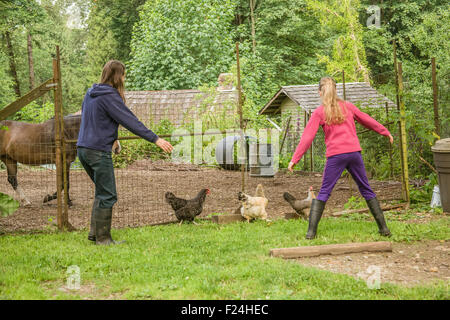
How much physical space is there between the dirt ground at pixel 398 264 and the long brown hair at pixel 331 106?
66.9 inches

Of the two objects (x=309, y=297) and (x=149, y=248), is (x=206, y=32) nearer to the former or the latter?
(x=149, y=248)

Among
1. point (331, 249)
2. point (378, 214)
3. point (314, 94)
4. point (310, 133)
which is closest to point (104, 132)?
point (310, 133)

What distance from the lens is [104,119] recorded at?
19.6ft

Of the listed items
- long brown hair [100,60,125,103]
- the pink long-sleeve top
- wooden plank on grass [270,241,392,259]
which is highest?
long brown hair [100,60,125,103]

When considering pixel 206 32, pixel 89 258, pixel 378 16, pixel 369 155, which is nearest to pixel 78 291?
pixel 89 258

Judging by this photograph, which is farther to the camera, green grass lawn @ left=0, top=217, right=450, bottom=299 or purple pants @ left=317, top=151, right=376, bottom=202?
purple pants @ left=317, top=151, right=376, bottom=202

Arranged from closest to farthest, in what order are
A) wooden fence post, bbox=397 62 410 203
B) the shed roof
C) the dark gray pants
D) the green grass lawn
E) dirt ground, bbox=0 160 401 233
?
the green grass lawn, the dark gray pants, dirt ground, bbox=0 160 401 233, wooden fence post, bbox=397 62 410 203, the shed roof

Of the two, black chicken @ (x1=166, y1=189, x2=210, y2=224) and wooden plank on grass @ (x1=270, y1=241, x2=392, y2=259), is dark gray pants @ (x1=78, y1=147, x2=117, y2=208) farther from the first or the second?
wooden plank on grass @ (x1=270, y1=241, x2=392, y2=259)

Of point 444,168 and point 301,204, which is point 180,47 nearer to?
point 444,168

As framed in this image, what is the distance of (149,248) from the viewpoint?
19.1 feet

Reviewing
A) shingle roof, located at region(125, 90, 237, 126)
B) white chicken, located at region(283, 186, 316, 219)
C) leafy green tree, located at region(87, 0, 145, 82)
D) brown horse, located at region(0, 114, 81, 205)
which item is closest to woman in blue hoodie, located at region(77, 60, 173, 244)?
white chicken, located at region(283, 186, 316, 219)

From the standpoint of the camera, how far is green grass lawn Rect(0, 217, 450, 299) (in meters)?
4.03

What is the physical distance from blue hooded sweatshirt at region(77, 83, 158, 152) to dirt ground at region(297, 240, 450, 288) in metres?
2.67

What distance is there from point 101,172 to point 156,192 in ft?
Result: 17.5
